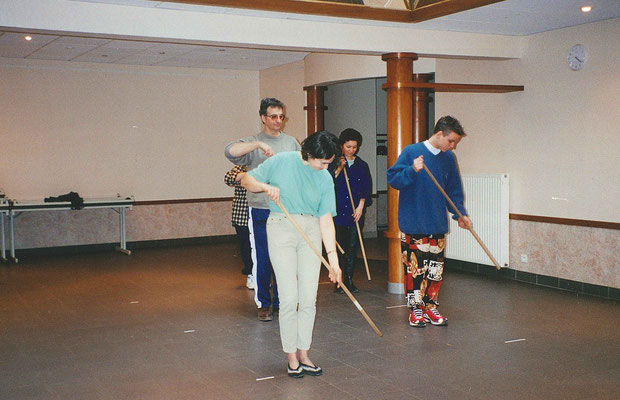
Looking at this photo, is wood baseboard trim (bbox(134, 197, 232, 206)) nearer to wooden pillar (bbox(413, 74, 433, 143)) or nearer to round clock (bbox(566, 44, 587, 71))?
wooden pillar (bbox(413, 74, 433, 143))

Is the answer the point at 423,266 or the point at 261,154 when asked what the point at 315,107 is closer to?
the point at 261,154

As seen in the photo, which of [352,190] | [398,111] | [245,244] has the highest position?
[398,111]

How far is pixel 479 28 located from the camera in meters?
6.43

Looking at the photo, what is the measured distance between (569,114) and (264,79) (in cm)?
555

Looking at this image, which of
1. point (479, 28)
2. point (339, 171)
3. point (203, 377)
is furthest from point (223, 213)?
point (203, 377)

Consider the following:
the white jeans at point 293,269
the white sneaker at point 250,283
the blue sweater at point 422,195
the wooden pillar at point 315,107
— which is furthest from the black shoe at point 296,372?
the wooden pillar at point 315,107

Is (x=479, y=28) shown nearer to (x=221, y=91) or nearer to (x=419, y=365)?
(x=419, y=365)

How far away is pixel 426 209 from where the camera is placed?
505cm

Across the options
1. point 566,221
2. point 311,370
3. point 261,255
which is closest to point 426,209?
point 261,255

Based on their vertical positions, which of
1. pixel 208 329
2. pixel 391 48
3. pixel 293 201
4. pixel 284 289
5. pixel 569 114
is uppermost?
pixel 391 48

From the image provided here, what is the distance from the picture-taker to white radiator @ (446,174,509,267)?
23.6 ft

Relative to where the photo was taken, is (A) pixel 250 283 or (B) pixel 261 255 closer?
(B) pixel 261 255

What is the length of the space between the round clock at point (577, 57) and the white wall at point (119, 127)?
5.75 meters

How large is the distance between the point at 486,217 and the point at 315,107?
3.12 m
